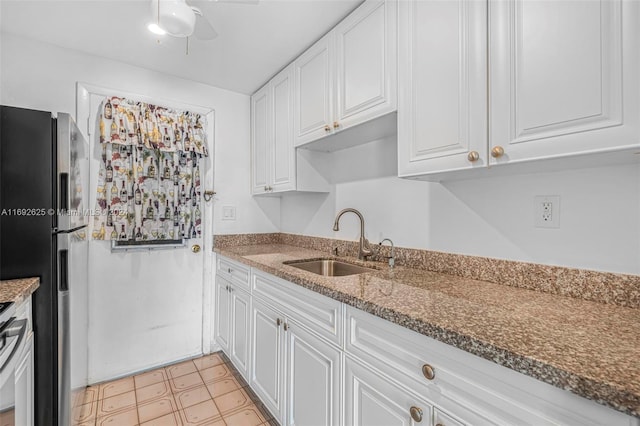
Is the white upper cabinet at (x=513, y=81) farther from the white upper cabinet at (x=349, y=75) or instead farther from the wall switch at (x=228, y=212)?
the wall switch at (x=228, y=212)

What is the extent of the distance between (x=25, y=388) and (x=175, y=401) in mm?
893

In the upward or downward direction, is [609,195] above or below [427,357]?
above

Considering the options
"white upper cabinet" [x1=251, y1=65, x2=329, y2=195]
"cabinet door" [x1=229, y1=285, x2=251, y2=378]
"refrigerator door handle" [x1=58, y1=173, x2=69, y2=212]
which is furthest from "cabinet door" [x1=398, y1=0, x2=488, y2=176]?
"refrigerator door handle" [x1=58, y1=173, x2=69, y2=212]

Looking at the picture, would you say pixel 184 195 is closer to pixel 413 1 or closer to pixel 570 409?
pixel 413 1

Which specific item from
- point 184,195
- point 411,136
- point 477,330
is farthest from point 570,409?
point 184,195

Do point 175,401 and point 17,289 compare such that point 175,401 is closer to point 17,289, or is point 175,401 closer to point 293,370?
point 293,370

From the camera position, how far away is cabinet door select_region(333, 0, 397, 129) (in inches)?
54.1

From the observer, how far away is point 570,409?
59cm

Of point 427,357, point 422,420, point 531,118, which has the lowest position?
point 422,420

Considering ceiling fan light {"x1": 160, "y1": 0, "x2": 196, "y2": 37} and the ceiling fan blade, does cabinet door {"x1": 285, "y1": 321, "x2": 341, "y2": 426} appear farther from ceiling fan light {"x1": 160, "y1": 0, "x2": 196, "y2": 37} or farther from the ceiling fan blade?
the ceiling fan blade

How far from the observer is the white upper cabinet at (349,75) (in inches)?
54.8

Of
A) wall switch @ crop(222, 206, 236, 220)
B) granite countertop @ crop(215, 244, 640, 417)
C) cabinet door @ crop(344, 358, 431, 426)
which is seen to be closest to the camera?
granite countertop @ crop(215, 244, 640, 417)

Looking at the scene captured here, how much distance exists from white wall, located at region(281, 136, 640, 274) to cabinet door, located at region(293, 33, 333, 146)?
34cm

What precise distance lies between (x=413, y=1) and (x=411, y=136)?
0.57 m
